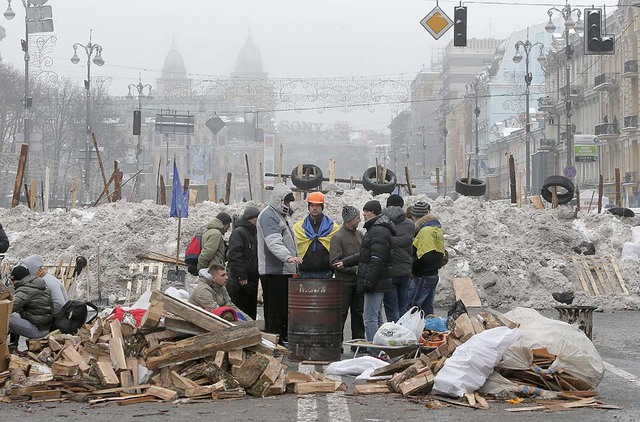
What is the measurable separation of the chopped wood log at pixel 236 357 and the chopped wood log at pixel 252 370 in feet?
0.44

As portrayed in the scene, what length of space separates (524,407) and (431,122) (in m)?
159

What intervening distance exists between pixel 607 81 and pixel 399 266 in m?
59.8

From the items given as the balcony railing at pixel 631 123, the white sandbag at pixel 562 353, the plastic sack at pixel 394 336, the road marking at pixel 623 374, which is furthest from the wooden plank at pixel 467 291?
the balcony railing at pixel 631 123

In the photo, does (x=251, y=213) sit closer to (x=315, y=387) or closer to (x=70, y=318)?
(x=70, y=318)

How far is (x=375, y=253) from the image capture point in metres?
13.5

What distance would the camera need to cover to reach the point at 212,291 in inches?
503

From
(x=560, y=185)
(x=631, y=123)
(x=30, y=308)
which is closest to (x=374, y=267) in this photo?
(x=30, y=308)

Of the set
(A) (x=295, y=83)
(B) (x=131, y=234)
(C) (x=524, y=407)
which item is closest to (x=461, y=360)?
(C) (x=524, y=407)

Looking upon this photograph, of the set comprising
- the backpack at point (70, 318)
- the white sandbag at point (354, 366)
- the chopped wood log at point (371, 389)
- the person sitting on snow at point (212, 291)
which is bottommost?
the chopped wood log at point (371, 389)

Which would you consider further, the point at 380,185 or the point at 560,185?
the point at 380,185

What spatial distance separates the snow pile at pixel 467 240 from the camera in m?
24.6

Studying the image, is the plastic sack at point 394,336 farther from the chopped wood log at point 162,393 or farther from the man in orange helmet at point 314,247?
the chopped wood log at point 162,393

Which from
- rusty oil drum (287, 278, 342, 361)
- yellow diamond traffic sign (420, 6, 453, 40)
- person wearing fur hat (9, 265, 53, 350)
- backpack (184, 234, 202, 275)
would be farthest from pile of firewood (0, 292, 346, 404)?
yellow diamond traffic sign (420, 6, 453, 40)

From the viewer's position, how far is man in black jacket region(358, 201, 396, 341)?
13484mm
